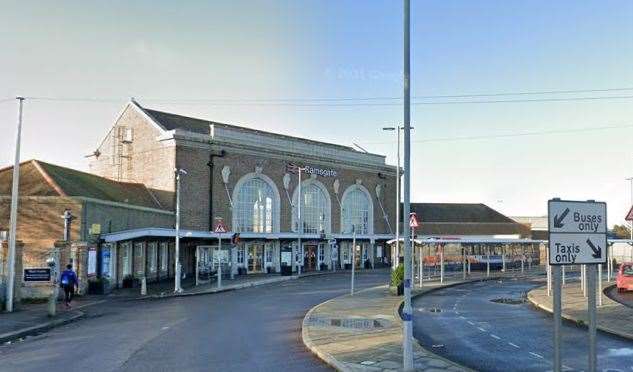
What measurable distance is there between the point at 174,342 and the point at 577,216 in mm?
10460

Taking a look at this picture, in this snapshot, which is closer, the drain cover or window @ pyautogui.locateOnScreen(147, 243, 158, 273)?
the drain cover

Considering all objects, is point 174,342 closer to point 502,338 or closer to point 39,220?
point 502,338

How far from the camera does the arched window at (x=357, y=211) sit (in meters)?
62.6

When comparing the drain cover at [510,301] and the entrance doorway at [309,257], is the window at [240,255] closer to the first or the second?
the entrance doorway at [309,257]

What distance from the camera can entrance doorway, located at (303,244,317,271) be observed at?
57.9m

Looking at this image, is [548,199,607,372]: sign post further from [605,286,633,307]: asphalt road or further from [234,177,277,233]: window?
[234,177,277,233]: window

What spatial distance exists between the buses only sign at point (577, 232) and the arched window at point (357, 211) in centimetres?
5416

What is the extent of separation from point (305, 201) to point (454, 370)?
4751 cm

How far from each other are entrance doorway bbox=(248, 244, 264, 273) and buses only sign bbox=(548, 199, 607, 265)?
45667 mm

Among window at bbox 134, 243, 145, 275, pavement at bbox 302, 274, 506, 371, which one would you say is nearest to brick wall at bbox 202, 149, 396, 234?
window at bbox 134, 243, 145, 275

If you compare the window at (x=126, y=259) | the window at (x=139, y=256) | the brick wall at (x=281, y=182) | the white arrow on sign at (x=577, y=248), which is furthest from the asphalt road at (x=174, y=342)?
the brick wall at (x=281, y=182)

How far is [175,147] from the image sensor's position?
46.3 metres

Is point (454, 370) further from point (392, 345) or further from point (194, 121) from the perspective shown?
point (194, 121)

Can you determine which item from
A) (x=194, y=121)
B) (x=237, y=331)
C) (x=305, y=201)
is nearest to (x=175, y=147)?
(x=194, y=121)
